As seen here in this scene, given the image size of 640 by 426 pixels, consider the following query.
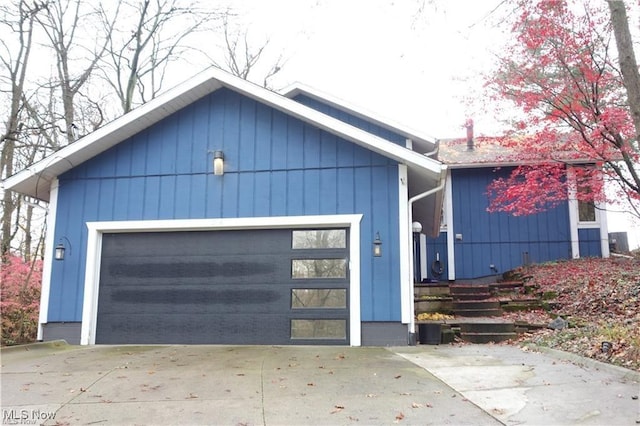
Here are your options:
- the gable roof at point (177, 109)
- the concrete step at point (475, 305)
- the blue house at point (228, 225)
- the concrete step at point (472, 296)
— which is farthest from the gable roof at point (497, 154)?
the blue house at point (228, 225)

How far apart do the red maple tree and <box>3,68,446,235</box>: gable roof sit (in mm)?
3367

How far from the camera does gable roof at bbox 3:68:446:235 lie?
24.9 feet

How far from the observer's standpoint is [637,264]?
11266 millimetres

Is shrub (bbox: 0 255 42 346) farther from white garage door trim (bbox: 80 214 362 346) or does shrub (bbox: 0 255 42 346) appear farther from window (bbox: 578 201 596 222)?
window (bbox: 578 201 596 222)

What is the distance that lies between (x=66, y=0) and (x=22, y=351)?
11.8 meters

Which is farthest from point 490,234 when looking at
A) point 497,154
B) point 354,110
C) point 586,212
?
point 354,110

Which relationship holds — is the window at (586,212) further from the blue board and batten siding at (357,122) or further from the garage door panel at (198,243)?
the garage door panel at (198,243)

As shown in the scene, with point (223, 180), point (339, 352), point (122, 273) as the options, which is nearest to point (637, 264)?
point (339, 352)

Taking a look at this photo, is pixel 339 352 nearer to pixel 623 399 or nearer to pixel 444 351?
pixel 444 351

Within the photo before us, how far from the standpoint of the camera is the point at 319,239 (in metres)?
7.96

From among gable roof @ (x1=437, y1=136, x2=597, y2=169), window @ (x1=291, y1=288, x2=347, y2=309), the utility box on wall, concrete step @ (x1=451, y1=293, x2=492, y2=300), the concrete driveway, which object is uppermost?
gable roof @ (x1=437, y1=136, x2=597, y2=169)

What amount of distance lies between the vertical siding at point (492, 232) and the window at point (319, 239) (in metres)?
6.98

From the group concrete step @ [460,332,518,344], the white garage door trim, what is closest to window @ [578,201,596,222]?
concrete step @ [460,332,518,344]

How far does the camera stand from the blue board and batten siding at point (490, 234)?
13.5 meters
